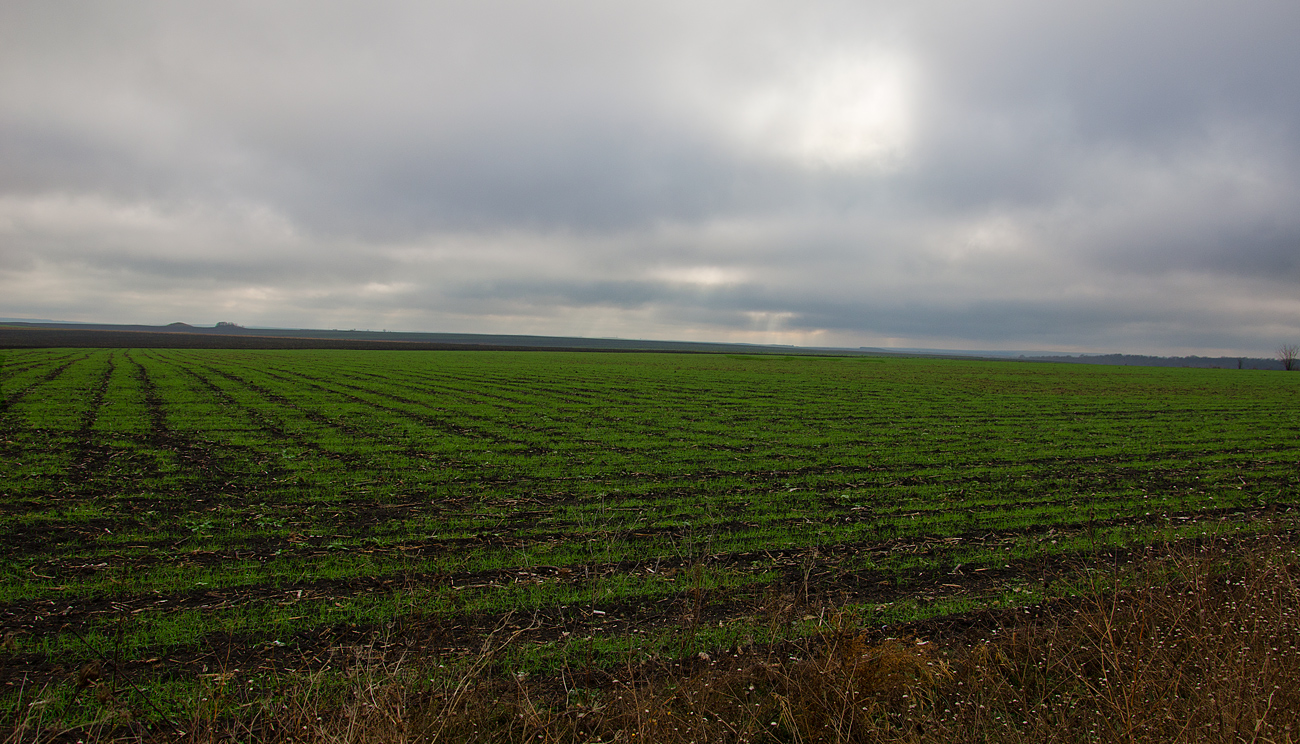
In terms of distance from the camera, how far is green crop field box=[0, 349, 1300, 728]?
658cm

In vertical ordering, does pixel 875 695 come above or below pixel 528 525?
above

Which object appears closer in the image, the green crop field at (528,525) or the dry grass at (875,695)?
the dry grass at (875,695)

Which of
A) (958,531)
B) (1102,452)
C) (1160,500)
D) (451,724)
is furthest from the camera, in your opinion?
(1102,452)

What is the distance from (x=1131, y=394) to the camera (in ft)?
145

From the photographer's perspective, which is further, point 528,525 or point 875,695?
point 528,525

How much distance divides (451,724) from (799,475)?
11.9m

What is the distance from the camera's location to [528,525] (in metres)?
10.9

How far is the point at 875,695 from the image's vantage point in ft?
16.8

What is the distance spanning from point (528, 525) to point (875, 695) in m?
7.08

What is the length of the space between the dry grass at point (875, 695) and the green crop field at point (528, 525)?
1.46 ft

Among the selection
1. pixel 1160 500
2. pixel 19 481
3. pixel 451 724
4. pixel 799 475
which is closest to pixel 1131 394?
pixel 1160 500

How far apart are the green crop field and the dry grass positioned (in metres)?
0.44

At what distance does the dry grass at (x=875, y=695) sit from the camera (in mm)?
4402

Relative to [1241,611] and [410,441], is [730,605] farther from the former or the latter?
[410,441]
